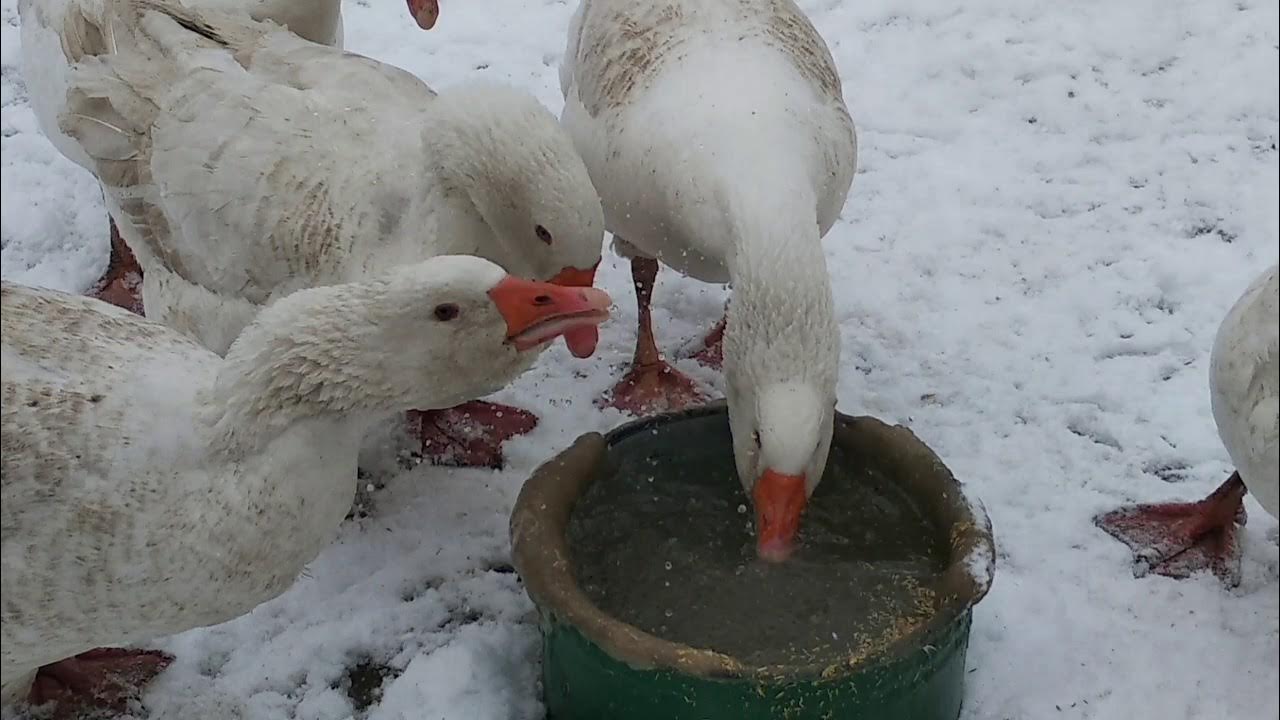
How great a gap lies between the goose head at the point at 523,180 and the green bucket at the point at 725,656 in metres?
0.48

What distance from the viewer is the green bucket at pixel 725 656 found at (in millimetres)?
2355

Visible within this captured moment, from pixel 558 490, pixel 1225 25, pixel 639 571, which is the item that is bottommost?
pixel 639 571

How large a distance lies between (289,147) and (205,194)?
0.84 feet

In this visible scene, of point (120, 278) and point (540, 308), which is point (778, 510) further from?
point (120, 278)

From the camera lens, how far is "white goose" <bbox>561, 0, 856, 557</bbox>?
2584 mm

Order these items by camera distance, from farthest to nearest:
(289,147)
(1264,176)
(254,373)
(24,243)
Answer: (24,243) → (1264,176) → (289,147) → (254,373)

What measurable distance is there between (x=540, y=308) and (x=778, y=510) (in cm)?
70

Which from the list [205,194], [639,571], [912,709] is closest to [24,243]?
[205,194]

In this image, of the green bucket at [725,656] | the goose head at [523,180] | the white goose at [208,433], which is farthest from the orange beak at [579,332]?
the white goose at [208,433]

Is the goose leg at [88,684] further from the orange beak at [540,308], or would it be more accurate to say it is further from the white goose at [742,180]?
the white goose at [742,180]

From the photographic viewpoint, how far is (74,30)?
3.48 meters

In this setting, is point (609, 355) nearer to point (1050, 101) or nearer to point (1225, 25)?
point (1050, 101)

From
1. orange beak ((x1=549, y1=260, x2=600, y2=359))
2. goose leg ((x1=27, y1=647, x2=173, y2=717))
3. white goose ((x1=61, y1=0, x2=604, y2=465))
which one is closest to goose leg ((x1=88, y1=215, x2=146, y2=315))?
white goose ((x1=61, y1=0, x2=604, y2=465))

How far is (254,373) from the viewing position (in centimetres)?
235
